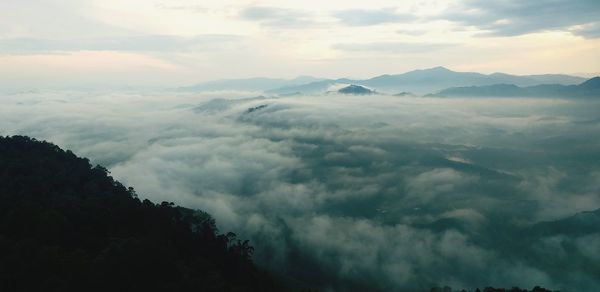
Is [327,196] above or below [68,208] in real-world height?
below

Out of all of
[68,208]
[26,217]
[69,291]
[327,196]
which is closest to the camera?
[69,291]

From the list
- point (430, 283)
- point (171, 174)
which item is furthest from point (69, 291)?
point (171, 174)

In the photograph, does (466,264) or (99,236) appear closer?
(99,236)

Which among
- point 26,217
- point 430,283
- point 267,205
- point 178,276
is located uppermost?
point 26,217

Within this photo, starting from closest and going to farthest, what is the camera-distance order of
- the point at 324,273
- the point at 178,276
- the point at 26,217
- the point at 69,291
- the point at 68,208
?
the point at 69,291, the point at 178,276, the point at 26,217, the point at 68,208, the point at 324,273

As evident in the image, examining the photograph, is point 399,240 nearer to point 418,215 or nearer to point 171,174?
point 418,215

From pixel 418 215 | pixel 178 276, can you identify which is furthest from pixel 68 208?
pixel 418 215

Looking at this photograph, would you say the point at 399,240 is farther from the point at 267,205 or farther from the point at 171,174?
the point at 171,174
